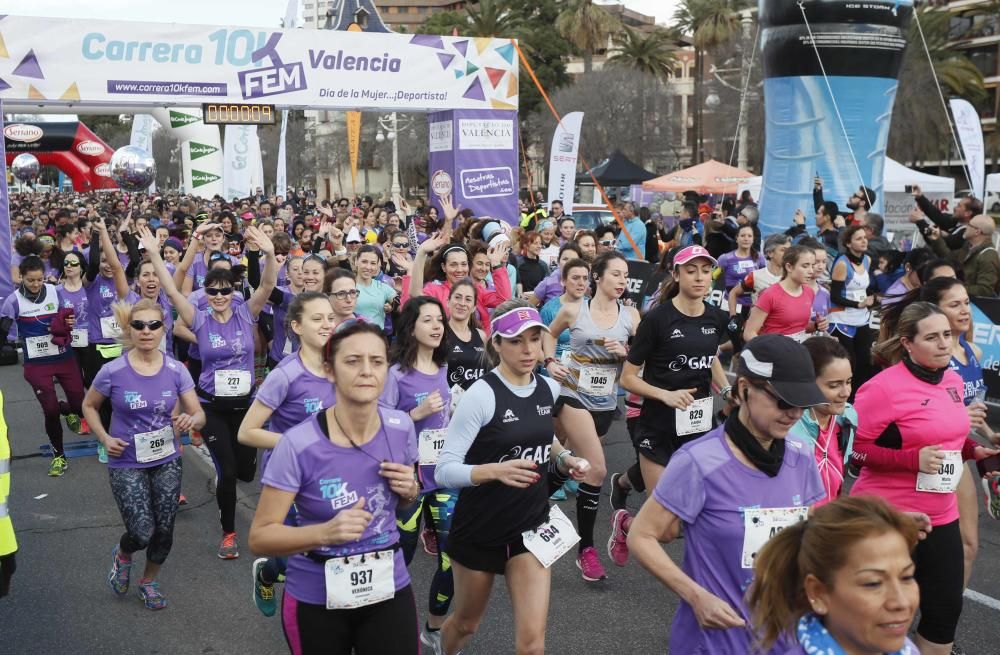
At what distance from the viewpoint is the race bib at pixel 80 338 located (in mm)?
8984

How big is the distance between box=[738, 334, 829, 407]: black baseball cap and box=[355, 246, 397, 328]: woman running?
209 inches

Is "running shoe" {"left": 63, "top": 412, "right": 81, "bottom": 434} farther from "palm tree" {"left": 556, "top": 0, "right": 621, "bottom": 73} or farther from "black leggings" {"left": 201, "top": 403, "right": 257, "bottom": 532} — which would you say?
"palm tree" {"left": 556, "top": 0, "right": 621, "bottom": 73}

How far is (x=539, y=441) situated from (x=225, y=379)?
9.67 feet

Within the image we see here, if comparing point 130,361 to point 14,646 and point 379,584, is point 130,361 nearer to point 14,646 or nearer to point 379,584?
point 14,646

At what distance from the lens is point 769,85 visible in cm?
1852

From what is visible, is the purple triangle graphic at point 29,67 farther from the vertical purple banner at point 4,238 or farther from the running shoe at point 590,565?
the running shoe at point 590,565

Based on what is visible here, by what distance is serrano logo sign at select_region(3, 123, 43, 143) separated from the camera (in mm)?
34094

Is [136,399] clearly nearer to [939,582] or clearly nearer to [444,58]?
[939,582]

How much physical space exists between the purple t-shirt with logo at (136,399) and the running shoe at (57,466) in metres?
3.05

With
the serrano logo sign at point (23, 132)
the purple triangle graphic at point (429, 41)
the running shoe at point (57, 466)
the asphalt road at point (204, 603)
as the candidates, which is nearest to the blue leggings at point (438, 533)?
the asphalt road at point (204, 603)

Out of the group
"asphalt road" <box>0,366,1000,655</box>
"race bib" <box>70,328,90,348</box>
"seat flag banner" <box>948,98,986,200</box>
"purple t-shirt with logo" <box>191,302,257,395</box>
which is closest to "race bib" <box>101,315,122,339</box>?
"race bib" <box>70,328,90,348</box>

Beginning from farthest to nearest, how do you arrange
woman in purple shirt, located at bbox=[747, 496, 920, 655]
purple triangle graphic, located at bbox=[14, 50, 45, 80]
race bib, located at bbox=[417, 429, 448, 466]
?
purple triangle graphic, located at bbox=[14, 50, 45, 80] < race bib, located at bbox=[417, 429, 448, 466] < woman in purple shirt, located at bbox=[747, 496, 920, 655]

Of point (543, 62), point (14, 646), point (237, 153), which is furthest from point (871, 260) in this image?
point (543, 62)

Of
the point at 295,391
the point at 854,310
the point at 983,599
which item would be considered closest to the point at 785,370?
the point at 295,391
